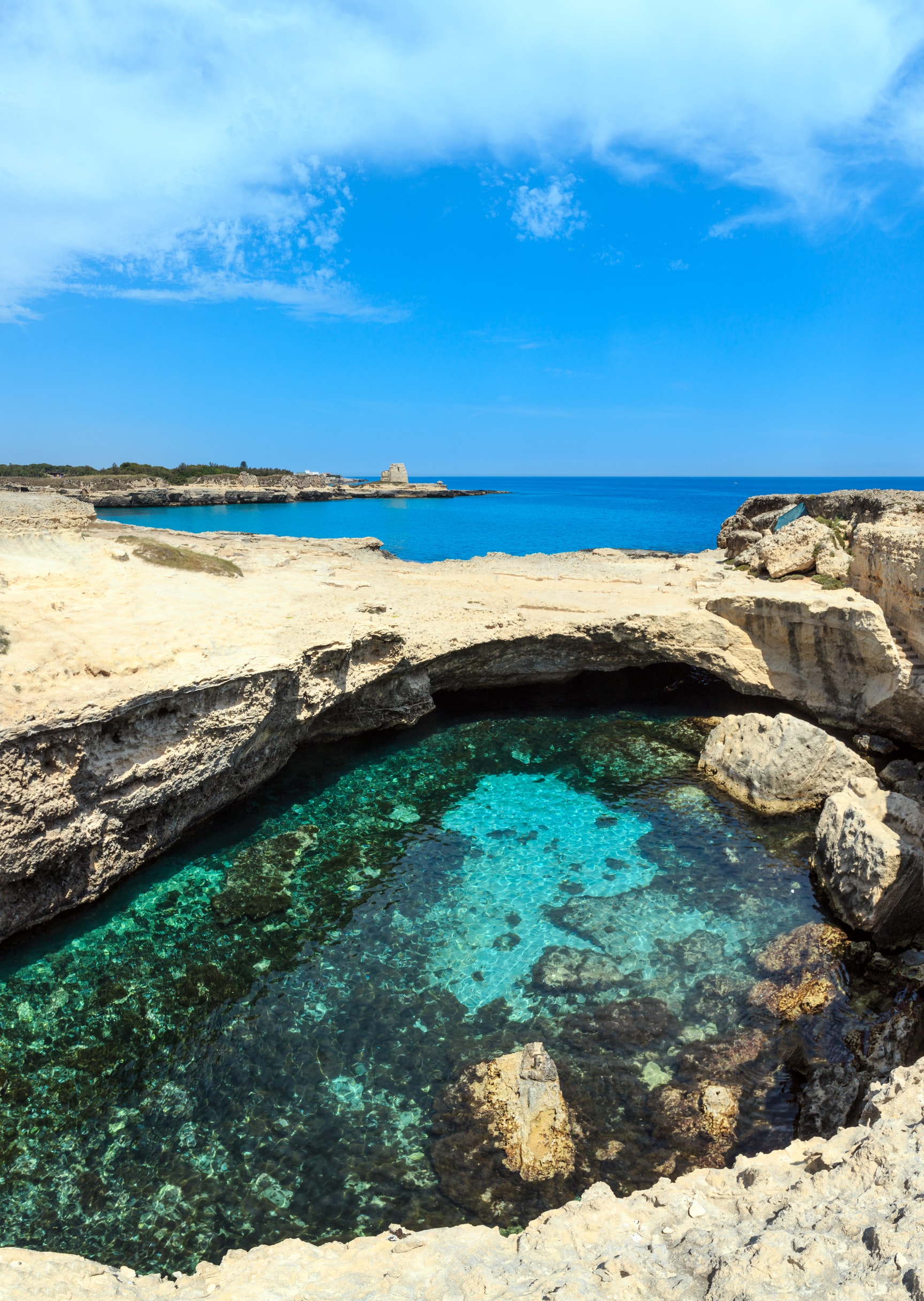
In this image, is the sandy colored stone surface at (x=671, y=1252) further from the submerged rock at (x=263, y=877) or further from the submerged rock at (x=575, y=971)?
the submerged rock at (x=263, y=877)

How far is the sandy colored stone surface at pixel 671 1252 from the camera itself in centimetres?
365

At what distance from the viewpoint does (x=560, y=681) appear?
1852 centimetres

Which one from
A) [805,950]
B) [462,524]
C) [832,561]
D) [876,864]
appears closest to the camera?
[805,950]

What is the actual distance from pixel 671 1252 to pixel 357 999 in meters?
4.85

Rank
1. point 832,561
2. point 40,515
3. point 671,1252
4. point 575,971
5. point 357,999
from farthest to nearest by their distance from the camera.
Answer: point 40,515, point 832,561, point 575,971, point 357,999, point 671,1252

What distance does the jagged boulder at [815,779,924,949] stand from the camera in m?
9.33

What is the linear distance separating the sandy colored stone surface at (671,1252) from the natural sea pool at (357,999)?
116 cm

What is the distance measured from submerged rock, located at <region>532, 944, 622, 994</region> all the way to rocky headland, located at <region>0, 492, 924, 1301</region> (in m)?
0.07

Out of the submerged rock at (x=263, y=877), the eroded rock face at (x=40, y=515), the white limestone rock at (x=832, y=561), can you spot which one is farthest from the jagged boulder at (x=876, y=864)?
the eroded rock face at (x=40, y=515)

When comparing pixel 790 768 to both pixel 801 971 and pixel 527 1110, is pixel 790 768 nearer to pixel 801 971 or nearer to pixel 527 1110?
pixel 801 971

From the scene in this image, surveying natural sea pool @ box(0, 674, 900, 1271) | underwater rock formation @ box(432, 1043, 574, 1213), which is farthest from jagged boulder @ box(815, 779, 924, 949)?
underwater rock formation @ box(432, 1043, 574, 1213)

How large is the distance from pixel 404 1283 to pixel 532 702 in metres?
14.0

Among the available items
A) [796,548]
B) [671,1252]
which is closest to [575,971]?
[671,1252]

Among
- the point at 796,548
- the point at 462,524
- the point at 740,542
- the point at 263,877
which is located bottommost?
the point at 263,877
